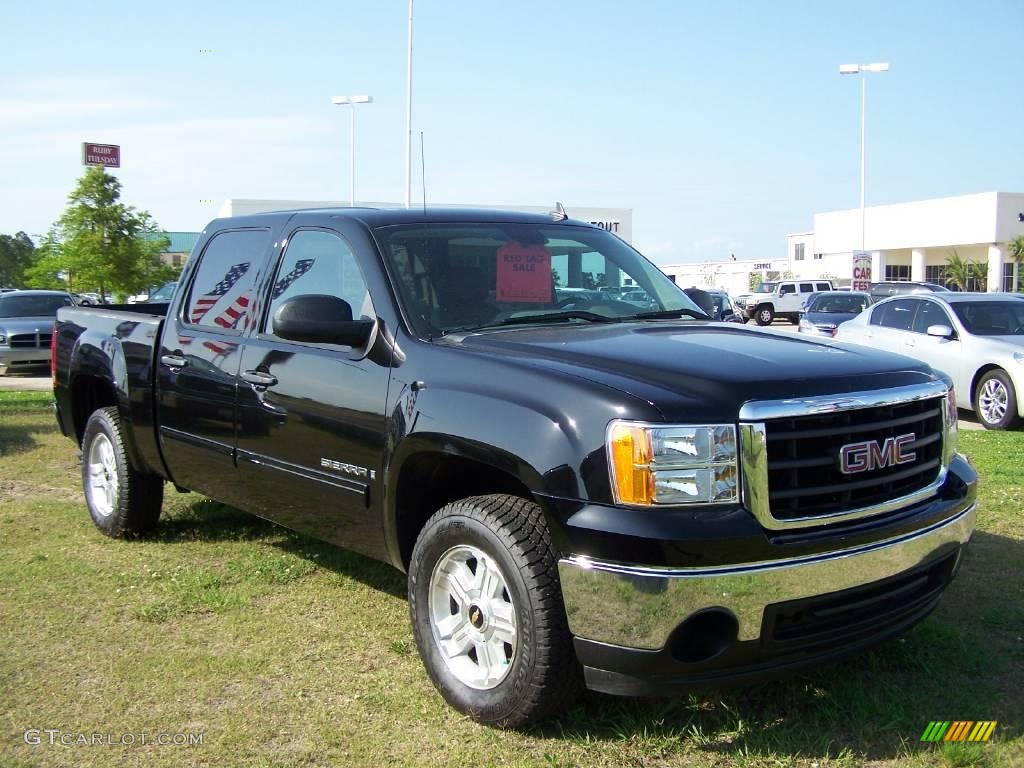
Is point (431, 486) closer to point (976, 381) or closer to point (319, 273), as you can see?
point (319, 273)

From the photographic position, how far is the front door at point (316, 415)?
157 inches

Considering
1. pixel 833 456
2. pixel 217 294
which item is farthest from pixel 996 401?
pixel 217 294

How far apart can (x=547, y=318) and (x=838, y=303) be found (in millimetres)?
23978

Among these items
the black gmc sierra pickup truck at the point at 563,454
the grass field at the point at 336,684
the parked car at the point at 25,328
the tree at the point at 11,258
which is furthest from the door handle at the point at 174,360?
the tree at the point at 11,258

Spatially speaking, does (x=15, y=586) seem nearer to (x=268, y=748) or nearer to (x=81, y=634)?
(x=81, y=634)

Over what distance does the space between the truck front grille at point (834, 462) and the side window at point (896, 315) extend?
9.59 metres

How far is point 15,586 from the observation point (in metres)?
5.19

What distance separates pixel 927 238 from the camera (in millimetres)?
52562

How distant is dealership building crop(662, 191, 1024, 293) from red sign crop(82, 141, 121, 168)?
29076mm

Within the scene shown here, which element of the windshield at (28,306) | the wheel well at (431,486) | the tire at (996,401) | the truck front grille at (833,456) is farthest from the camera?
the windshield at (28,306)

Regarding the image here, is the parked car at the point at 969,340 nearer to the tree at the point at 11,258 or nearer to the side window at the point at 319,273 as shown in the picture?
the side window at the point at 319,273

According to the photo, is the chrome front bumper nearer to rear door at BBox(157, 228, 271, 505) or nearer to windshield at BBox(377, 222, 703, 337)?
windshield at BBox(377, 222, 703, 337)

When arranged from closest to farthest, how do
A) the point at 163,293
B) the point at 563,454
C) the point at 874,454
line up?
the point at 563,454, the point at 874,454, the point at 163,293

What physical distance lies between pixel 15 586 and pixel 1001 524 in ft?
18.2
